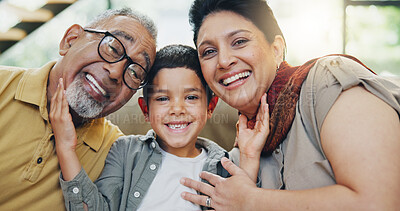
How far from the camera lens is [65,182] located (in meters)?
1.25

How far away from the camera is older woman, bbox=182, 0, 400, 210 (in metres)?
0.86

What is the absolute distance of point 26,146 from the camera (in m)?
1.26

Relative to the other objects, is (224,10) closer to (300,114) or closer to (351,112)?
(300,114)

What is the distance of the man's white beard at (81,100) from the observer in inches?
52.6

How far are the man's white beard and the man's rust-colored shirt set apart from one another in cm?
11

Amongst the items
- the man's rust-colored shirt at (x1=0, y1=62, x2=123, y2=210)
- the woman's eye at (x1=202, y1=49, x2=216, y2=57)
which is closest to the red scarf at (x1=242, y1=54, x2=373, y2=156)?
the woman's eye at (x1=202, y1=49, x2=216, y2=57)

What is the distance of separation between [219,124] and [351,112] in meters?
1.13

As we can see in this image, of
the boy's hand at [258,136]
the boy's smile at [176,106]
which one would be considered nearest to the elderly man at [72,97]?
the boy's smile at [176,106]

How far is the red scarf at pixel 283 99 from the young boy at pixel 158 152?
0.37 m

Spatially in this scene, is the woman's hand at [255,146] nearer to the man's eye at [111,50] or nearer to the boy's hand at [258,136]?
the boy's hand at [258,136]

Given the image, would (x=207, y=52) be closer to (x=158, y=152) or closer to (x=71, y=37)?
(x=158, y=152)

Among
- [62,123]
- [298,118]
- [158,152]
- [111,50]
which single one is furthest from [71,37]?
[298,118]

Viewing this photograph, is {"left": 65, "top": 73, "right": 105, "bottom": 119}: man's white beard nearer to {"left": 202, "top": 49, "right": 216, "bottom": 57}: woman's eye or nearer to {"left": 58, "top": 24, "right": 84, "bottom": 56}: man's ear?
{"left": 58, "top": 24, "right": 84, "bottom": 56}: man's ear

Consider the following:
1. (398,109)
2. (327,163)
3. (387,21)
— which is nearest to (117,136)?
(327,163)
